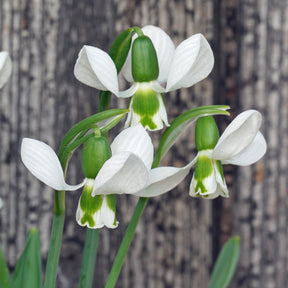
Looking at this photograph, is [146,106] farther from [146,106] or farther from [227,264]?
[227,264]

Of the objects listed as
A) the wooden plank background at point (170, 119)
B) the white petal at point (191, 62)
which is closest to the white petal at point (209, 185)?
the white petal at point (191, 62)

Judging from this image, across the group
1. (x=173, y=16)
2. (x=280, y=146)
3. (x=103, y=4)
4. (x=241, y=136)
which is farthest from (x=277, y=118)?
(x=241, y=136)

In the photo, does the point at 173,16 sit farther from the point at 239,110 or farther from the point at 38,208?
the point at 38,208

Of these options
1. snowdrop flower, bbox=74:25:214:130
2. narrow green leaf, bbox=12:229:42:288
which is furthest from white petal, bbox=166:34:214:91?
narrow green leaf, bbox=12:229:42:288

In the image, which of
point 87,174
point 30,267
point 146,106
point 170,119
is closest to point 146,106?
point 146,106

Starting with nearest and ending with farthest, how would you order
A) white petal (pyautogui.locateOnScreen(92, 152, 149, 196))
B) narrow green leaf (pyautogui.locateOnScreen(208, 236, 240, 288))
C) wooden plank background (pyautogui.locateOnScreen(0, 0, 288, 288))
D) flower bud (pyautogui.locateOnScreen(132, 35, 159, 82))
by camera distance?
white petal (pyautogui.locateOnScreen(92, 152, 149, 196))
flower bud (pyautogui.locateOnScreen(132, 35, 159, 82))
narrow green leaf (pyautogui.locateOnScreen(208, 236, 240, 288))
wooden plank background (pyautogui.locateOnScreen(0, 0, 288, 288))

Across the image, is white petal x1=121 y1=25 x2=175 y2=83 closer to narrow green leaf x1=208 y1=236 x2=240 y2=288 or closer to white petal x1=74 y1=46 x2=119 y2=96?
white petal x1=74 y1=46 x2=119 y2=96

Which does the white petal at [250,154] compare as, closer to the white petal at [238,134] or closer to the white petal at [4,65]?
the white petal at [238,134]
